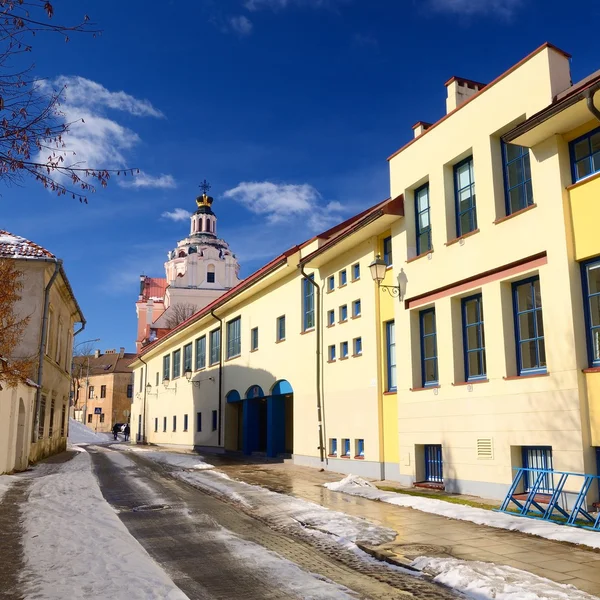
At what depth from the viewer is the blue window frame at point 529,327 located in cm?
1110

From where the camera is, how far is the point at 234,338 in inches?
1105

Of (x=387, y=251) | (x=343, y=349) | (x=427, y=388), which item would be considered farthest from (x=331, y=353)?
(x=427, y=388)

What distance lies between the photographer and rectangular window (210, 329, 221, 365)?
3028 centimetres

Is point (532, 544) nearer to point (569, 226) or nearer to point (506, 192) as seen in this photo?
point (569, 226)

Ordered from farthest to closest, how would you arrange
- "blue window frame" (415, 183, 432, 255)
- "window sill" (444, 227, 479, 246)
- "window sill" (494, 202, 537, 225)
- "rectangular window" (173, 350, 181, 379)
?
"rectangular window" (173, 350, 181, 379), "blue window frame" (415, 183, 432, 255), "window sill" (444, 227, 479, 246), "window sill" (494, 202, 537, 225)

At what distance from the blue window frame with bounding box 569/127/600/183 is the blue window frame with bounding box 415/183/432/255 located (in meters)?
4.10

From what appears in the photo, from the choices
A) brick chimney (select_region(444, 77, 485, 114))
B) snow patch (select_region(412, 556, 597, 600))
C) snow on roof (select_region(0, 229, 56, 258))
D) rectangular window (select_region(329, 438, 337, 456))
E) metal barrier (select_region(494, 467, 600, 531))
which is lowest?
snow patch (select_region(412, 556, 597, 600))

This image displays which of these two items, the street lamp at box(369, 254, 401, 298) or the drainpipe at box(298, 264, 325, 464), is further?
the drainpipe at box(298, 264, 325, 464)

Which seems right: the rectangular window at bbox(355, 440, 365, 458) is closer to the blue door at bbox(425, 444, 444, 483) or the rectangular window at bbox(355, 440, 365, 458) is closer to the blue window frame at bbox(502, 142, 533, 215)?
the blue door at bbox(425, 444, 444, 483)

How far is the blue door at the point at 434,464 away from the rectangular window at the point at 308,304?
23.5 ft

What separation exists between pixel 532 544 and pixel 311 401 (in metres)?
12.4

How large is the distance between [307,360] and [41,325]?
907 cm

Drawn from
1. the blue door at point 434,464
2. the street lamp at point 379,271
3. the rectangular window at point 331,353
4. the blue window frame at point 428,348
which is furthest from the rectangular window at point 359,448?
the street lamp at point 379,271

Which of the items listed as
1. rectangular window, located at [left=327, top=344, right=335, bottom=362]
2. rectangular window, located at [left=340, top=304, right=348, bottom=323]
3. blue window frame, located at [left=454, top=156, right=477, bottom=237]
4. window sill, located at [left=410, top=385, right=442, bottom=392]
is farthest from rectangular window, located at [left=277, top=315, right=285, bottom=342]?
blue window frame, located at [left=454, top=156, right=477, bottom=237]
